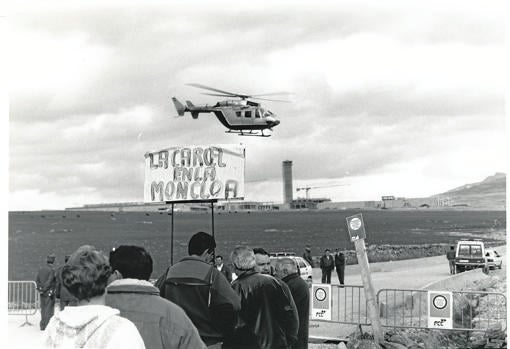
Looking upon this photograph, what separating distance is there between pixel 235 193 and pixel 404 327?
478cm

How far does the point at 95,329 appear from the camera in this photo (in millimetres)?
3205

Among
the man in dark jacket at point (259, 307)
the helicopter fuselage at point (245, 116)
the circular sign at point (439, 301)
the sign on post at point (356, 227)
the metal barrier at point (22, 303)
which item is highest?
the helicopter fuselage at point (245, 116)

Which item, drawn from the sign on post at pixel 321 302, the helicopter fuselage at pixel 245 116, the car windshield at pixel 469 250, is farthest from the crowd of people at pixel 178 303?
the helicopter fuselage at pixel 245 116

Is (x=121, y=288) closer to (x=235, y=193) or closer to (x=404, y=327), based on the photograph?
(x=235, y=193)

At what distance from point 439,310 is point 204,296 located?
266 inches

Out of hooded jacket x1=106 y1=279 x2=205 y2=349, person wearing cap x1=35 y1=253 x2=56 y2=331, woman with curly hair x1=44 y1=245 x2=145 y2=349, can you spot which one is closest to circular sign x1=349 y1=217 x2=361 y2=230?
person wearing cap x1=35 y1=253 x2=56 y2=331

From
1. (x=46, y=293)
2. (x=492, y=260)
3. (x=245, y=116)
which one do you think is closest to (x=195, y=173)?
(x=46, y=293)

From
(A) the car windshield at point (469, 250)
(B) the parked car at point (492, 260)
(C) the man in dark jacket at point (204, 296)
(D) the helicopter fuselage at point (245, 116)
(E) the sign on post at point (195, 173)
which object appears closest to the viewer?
(C) the man in dark jacket at point (204, 296)

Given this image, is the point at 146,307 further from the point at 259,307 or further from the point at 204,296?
the point at 259,307

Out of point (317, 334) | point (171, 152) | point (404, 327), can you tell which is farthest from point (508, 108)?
point (317, 334)

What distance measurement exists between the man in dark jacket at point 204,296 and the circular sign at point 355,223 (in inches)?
209

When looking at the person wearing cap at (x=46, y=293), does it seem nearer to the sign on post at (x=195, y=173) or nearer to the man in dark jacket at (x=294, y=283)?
the sign on post at (x=195, y=173)

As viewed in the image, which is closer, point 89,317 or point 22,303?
point 89,317

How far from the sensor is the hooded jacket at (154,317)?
11.9 ft
